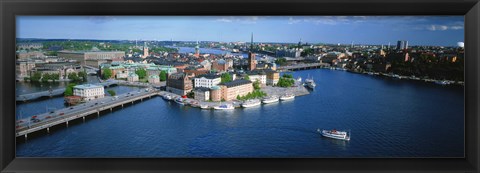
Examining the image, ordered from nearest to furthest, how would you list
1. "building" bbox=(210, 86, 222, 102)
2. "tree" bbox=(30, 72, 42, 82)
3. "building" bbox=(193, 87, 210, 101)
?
"tree" bbox=(30, 72, 42, 82) < "building" bbox=(210, 86, 222, 102) < "building" bbox=(193, 87, 210, 101)

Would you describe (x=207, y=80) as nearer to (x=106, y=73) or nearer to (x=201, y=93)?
(x=201, y=93)

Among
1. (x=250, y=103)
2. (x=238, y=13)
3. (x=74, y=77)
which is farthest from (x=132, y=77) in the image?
(x=238, y=13)

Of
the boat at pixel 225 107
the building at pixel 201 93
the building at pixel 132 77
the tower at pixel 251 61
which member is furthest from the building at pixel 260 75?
the building at pixel 132 77

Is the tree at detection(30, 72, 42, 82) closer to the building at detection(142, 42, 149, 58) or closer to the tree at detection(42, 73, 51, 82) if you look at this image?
the tree at detection(42, 73, 51, 82)

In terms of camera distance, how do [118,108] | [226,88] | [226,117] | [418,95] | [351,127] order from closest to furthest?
[351,127] → [418,95] → [226,117] → [118,108] → [226,88]

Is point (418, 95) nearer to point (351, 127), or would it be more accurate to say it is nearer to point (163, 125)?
point (351, 127)

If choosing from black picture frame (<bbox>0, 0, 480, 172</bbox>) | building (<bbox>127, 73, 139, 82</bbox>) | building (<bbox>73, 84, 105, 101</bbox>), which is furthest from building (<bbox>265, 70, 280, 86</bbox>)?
black picture frame (<bbox>0, 0, 480, 172</bbox>)

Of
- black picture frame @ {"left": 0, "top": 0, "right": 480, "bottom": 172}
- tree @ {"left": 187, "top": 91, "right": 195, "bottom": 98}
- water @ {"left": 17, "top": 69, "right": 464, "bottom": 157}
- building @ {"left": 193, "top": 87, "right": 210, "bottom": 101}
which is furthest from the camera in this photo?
tree @ {"left": 187, "top": 91, "right": 195, "bottom": 98}
